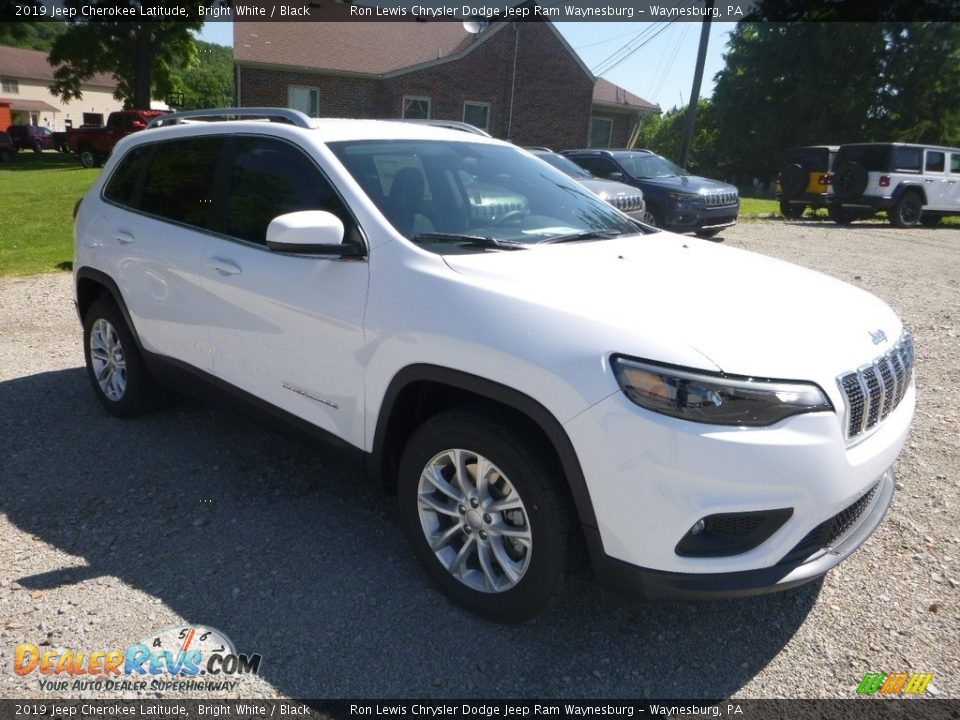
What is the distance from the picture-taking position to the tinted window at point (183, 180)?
158 inches

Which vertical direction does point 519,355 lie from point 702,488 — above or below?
above

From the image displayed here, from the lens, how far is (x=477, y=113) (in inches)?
1195

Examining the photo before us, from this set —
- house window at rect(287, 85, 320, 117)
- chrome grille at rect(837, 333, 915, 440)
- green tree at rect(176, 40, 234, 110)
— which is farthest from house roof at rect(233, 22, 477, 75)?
green tree at rect(176, 40, 234, 110)

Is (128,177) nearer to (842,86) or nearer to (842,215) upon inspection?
(842,215)

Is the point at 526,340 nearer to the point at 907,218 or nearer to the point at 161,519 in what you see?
the point at 161,519

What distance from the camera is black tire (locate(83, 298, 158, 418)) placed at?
4562 mm

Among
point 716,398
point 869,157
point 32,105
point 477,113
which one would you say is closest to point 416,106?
point 477,113

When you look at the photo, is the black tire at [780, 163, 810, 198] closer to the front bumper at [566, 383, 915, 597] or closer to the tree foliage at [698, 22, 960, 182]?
the front bumper at [566, 383, 915, 597]

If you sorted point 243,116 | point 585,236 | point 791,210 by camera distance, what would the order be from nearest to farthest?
point 585,236 → point 243,116 → point 791,210

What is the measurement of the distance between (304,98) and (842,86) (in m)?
25.4

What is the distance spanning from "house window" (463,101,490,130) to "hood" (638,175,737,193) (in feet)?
56.8

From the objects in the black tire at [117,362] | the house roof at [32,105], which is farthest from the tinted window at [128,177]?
the house roof at [32,105]

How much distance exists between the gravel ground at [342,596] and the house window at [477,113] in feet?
89.8

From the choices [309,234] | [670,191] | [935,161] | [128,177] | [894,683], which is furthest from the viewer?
[935,161]
